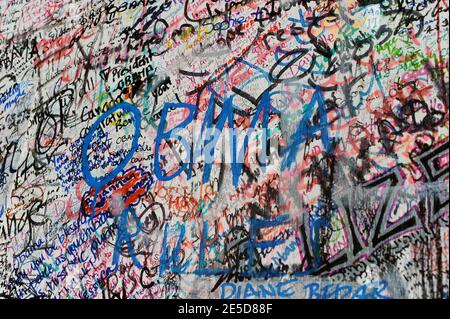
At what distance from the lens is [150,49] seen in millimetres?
4316

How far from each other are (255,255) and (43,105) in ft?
6.70

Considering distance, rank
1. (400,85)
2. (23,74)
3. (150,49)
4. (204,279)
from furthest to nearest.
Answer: (23,74), (150,49), (204,279), (400,85)

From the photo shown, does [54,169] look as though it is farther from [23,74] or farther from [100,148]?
[23,74]

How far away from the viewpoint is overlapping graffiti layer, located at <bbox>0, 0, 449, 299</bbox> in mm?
3719

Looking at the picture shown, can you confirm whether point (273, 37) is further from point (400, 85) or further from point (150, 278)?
point (150, 278)

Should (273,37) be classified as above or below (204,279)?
above

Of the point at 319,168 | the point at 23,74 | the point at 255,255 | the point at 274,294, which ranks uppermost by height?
the point at 23,74

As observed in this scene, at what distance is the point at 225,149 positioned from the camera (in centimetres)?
407

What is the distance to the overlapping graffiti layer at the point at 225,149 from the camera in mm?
3719

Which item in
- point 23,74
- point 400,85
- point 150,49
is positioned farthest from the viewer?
point 23,74
